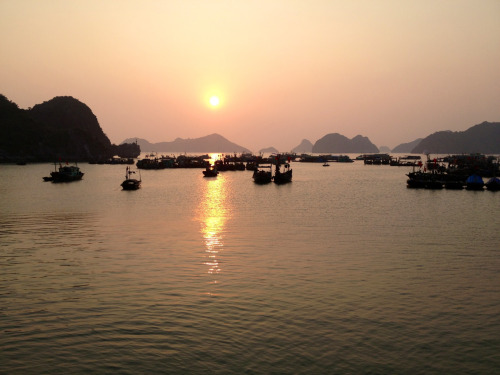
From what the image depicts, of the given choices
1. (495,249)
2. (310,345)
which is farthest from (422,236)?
(310,345)

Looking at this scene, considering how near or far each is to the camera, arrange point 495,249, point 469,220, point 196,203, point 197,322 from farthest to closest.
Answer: point 196,203, point 469,220, point 495,249, point 197,322

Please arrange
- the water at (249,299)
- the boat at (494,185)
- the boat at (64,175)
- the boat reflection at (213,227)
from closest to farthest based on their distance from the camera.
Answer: the water at (249,299) < the boat reflection at (213,227) < the boat at (494,185) < the boat at (64,175)

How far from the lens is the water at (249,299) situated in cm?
1686

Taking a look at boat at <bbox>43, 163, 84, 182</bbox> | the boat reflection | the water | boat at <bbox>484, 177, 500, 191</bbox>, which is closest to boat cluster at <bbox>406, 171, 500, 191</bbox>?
boat at <bbox>484, 177, 500, 191</bbox>

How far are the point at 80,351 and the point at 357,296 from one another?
45.0 feet

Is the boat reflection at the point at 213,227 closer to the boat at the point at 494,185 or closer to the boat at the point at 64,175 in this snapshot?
the boat at the point at 64,175

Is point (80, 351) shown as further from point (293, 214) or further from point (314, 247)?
point (293, 214)

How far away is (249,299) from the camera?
23547mm

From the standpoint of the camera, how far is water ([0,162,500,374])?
55.3 feet

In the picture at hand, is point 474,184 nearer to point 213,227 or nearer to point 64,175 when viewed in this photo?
point 213,227

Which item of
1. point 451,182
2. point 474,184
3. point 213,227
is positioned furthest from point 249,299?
point 451,182

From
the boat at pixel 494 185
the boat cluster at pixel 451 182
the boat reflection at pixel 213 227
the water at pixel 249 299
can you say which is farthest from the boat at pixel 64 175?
the boat at pixel 494 185

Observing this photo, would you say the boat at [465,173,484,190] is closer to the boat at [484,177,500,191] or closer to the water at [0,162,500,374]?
the boat at [484,177,500,191]

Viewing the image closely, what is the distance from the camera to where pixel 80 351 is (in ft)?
57.0
